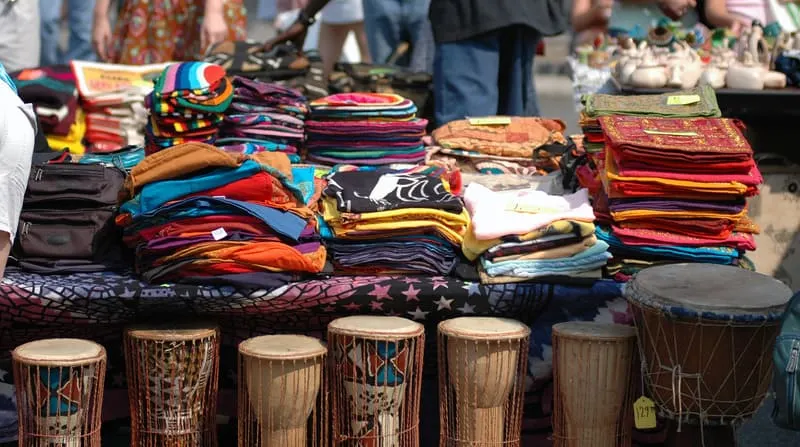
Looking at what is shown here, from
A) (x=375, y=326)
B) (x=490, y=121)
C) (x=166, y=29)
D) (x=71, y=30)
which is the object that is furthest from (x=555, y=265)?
(x=71, y=30)

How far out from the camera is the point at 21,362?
9.33 ft

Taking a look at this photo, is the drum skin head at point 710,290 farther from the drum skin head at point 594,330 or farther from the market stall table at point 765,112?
the market stall table at point 765,112

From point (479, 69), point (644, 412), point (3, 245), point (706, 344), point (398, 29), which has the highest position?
point (398, 29)

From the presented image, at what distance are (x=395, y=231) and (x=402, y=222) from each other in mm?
36

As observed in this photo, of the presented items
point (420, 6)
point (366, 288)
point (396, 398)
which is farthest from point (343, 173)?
point (420, 6)

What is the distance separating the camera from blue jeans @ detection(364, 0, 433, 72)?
5.92m

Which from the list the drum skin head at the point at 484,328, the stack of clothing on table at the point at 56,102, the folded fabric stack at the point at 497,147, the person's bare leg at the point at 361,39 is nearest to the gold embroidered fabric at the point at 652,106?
the folded fabric stack at the point at 497,147

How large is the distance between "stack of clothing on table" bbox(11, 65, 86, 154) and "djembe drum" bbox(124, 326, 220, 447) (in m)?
1.59

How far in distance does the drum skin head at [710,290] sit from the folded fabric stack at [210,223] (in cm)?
89

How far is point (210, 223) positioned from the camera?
3031 mm

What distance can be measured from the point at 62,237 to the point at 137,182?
0.28m

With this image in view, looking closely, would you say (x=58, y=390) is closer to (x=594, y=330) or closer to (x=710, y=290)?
(x=594, y=330)

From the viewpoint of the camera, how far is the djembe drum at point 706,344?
8.82 feet

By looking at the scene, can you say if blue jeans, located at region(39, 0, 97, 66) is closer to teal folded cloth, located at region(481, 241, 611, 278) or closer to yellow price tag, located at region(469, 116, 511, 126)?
yellow price tag, located at region(469, 116, 511, 126)
